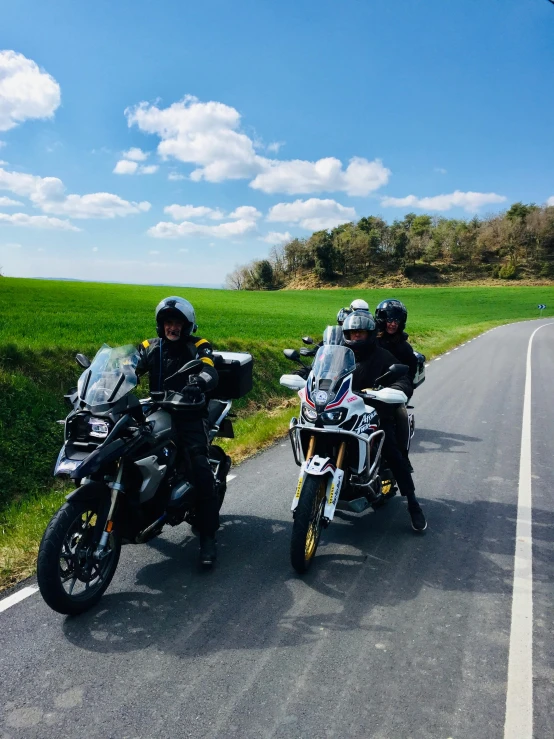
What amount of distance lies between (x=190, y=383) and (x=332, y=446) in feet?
4.19

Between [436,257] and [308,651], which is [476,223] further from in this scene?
[308,651]

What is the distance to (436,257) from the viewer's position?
9750cm

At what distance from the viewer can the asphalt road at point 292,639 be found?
8.63 ft

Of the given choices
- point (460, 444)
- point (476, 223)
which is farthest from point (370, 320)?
point (476, 223)

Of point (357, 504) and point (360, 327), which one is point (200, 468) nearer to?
point (357, 504)

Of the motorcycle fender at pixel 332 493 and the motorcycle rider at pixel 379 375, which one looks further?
the motorcycle rider at pixel 379 375

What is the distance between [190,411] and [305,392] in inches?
38.8

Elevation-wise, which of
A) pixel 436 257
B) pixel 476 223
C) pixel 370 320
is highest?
pixel 476 223

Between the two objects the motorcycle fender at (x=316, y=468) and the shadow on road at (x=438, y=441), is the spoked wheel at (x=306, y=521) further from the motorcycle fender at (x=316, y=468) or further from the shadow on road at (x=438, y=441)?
the shadow on road at (x=438, y=441)

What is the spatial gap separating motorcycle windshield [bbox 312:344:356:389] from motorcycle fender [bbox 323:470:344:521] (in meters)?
0.72

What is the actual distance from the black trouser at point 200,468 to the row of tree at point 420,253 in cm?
9035

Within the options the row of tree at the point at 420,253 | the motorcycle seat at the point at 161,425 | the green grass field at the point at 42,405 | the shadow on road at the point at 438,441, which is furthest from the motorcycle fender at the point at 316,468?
the row of tree at the point at 420,253

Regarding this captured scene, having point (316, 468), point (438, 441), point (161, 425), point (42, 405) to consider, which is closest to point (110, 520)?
point (161, 425)

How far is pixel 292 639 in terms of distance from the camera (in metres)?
3.28
